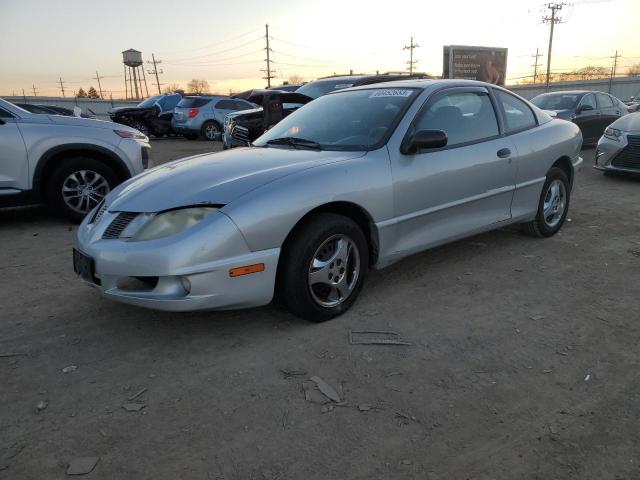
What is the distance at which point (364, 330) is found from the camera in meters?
3.16

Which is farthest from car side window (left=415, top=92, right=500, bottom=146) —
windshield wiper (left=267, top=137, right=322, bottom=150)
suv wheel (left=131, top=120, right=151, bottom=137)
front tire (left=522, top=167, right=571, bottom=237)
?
suv wheel (left=131, top=120, right=151, bottom=137)

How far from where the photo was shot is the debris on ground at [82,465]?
2008 mm

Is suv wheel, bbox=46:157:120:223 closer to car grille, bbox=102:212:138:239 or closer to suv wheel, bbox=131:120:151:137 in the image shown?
car grille, bbox=102:212:138:239

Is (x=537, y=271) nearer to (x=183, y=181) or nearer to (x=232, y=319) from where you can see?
(x=232, y=319)

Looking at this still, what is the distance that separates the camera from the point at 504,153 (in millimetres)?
4289

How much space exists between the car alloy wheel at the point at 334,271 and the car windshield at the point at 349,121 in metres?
0.75

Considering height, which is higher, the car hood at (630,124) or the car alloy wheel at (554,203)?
the car hood at (630,124)

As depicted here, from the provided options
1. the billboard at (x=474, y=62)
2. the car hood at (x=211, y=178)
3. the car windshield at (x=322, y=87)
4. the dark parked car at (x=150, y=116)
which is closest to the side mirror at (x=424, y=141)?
the car hood at (x=211, y=178)

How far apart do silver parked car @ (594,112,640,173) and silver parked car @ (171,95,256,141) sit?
1199 cm

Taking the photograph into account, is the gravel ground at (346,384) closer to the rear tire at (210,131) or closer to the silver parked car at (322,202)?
the silver parked car at (322,202)

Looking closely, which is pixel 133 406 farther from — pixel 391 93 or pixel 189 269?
pixel 391 93

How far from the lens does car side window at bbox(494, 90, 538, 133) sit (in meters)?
4.51

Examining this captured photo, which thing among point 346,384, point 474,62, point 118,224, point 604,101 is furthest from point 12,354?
point 474,62

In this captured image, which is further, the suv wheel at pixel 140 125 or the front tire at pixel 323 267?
the suv wheel at pixel 140 125
